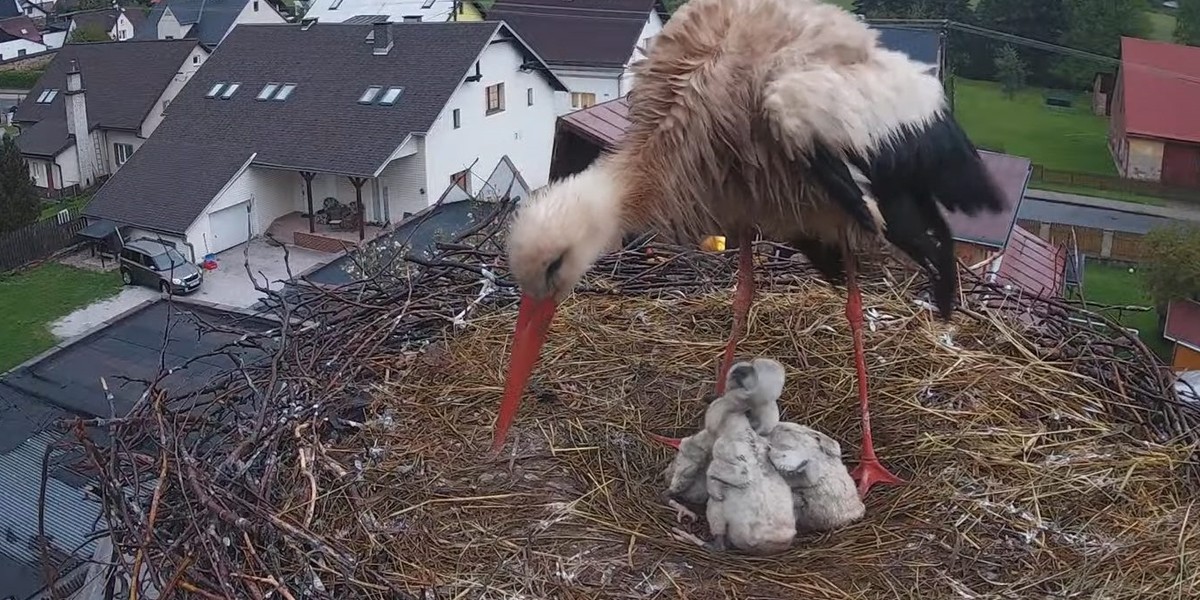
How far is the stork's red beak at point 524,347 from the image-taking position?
80.4 inches

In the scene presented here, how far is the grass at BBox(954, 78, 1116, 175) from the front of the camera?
3488 mm

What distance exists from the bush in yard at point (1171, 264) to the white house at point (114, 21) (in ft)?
85.0

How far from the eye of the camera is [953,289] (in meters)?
2.42

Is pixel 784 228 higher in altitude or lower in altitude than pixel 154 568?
higher

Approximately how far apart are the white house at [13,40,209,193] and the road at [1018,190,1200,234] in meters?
13.4

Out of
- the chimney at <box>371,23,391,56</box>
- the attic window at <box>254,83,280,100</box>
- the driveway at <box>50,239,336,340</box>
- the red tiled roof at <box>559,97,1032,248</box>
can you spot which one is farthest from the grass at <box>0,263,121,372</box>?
the red tiled roof at <box>559,97,1032,248</box>

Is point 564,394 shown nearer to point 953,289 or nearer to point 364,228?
point 953,289

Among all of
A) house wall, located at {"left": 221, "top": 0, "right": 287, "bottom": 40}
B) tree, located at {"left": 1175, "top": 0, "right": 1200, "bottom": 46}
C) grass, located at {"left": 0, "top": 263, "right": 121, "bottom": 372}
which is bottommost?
grass, located at {"left": 0, "top": 263, "right": 121, "bottom": 372}

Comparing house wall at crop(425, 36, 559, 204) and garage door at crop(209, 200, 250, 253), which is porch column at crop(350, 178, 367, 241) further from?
garage door at crop(209, 200, 250, 253)

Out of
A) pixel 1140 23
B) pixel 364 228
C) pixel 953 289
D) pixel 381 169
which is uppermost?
pixel 1140 23

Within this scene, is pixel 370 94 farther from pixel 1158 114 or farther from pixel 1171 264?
pixel 1158 114

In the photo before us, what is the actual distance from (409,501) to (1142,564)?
1477 millimetres

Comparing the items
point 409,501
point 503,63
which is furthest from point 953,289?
point 503,63

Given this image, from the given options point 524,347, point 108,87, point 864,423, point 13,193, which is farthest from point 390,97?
point 524,347
